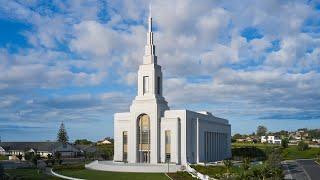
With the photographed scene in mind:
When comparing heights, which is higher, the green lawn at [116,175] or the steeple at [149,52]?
the steeple at [149,52]

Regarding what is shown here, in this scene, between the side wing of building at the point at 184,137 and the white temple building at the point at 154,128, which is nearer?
the side wing of building at the point at 184,137

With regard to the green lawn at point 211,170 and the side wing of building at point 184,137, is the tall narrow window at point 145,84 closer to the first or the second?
the side wing of building at point 184,137

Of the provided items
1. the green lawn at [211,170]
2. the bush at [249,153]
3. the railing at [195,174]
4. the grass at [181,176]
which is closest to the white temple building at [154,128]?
the railing at [195,174]

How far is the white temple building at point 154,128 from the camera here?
67.4 m

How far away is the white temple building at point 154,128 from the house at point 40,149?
42.9m

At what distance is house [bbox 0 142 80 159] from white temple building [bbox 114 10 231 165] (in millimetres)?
42946

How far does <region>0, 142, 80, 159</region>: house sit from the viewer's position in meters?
111

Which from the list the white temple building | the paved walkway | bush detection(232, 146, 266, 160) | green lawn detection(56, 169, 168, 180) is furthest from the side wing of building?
bush detection(232, 146, 266, 160)

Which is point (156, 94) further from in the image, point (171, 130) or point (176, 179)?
point (176, 179)

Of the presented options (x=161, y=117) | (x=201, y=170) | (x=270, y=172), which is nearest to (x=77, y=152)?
(x=161, y=117)

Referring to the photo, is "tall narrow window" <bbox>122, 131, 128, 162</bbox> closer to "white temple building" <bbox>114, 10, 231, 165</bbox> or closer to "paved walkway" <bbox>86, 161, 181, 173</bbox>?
"white temple building" <bbox>114, 10, 231, 165</bbox>

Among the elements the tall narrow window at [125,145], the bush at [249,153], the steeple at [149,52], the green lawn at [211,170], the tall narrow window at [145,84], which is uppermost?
the steeple at [149,52]

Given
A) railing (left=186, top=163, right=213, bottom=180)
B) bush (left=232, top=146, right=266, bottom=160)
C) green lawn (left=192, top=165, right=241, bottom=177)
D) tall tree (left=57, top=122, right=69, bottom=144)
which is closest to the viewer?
railing (left=186, top=163, right=213, bottom=180)

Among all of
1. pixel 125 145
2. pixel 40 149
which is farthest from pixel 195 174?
pixel 40 149
